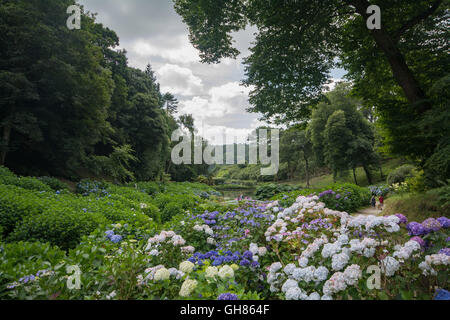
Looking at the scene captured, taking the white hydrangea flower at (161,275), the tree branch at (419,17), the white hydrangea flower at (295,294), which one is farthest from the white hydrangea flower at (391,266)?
the tree branch at (419,17)

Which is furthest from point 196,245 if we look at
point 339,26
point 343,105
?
point 343,105

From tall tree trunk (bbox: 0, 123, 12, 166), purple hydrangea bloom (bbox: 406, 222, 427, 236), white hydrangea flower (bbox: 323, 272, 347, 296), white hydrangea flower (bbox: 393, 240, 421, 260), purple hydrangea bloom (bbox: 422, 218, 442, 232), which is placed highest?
tall tree trunk (bbox: 0, 123, 12, 166)

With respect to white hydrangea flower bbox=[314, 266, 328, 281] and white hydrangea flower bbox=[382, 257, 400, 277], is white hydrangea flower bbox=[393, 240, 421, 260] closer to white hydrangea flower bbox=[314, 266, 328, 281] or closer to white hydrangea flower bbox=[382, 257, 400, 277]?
white hydrangea flower bbox=[382, 257, 400, 277]

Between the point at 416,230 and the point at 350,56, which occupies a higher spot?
the point at 350,56

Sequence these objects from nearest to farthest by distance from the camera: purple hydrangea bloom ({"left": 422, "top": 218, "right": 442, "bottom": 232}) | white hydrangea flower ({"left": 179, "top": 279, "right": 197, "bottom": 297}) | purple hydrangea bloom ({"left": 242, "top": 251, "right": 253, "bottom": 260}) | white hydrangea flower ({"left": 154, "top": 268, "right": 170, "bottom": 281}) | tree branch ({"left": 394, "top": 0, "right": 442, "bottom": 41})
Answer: white hydrangea flower ({"left": 179, "top": 279, "right": 197, "bottom": 297})
white hydrangea flower ({"left": 154, "top": 268, "right": 170, "bottom": 281})
purple hydrangea bloom ({"left": 422, "top": 218, "right": 442, "bottom": 232})
purple hydrangea bloom ({"left": 242, "top": 251, "right": 253, "bottom": 260})
tree branch ({"left": 394, "top": 0, "right": 442, "bottom": 41})

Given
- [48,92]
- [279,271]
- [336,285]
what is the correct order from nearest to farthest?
[336,285], [279,271], [48,92]

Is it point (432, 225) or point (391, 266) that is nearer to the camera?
point (391, 266)

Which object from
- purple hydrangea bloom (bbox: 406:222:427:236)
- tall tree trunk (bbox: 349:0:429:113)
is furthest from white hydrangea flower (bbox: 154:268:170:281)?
tall tree trunk (bbox: 349:0:429:113)

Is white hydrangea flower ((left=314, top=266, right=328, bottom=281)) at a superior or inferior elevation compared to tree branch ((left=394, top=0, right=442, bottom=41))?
inferior

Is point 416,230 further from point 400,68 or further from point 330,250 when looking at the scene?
point 400,68

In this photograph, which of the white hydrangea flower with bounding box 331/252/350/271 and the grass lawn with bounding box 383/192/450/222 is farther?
the grass lawn with bounding box 383/192/450/222

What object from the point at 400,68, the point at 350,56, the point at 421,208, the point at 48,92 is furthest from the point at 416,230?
the point at 48,92

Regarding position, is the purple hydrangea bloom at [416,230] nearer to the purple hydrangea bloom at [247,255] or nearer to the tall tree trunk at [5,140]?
the purple hydrangea bloom at [247,255]
